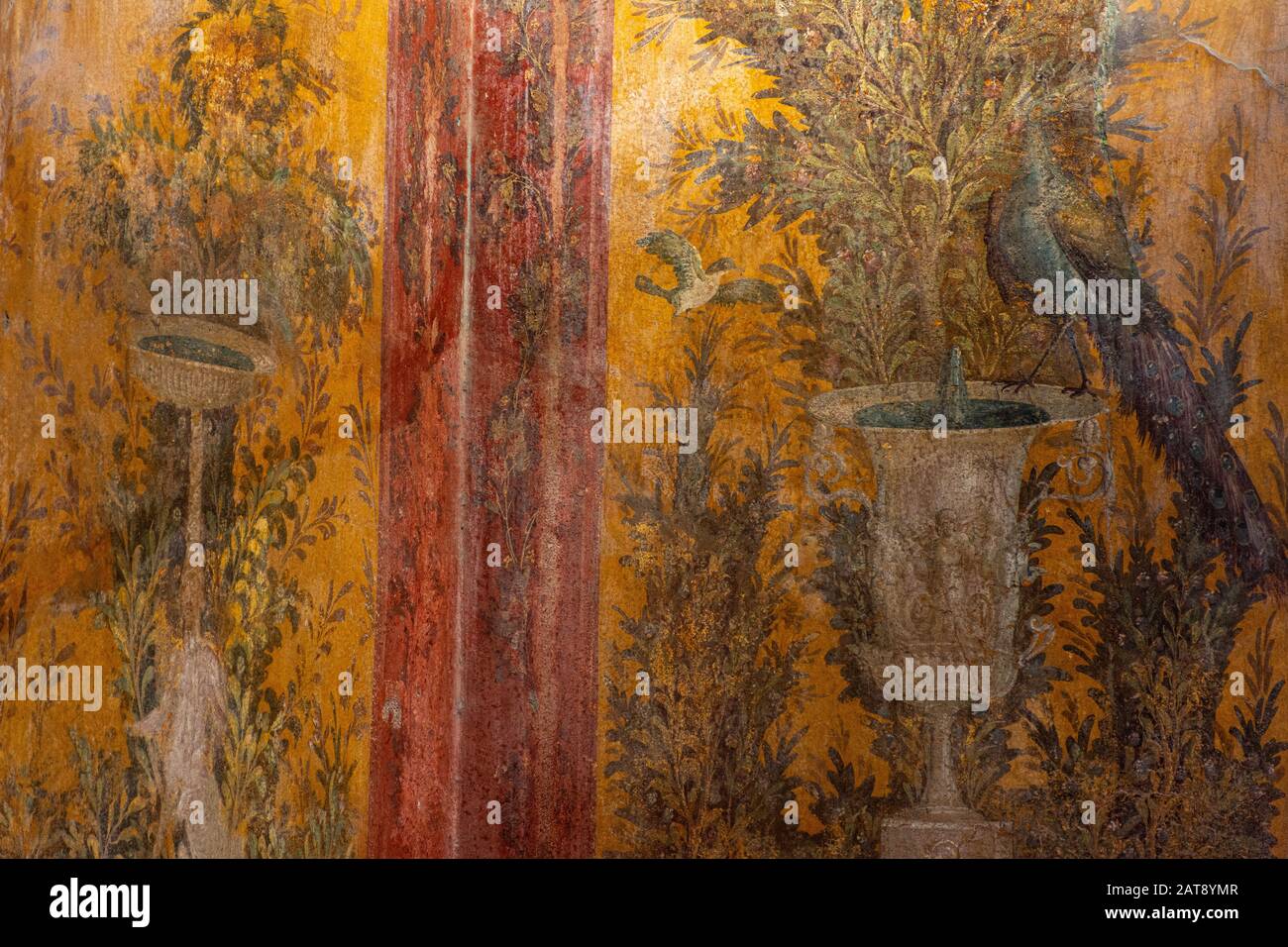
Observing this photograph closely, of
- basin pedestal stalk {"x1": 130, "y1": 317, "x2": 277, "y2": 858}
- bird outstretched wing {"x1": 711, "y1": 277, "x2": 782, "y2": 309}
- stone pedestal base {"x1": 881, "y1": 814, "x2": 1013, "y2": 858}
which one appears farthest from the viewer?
bird outstretched wing {"x1": 711, "y1": 277, "x2": 782, "y2": 309}

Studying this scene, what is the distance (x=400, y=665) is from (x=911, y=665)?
1.29m

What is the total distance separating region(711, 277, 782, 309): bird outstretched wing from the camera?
11.0 feet

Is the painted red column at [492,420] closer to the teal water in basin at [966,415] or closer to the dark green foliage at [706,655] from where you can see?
the dark green foliage at [706,655]

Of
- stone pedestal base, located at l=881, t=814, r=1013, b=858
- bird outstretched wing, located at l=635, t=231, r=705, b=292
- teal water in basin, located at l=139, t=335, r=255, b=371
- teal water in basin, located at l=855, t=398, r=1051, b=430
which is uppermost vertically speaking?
bird outstretched wing, located at l=635, t=231, r=705, b=292

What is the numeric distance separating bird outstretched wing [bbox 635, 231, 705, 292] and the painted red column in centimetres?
16

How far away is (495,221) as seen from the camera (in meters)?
3.41

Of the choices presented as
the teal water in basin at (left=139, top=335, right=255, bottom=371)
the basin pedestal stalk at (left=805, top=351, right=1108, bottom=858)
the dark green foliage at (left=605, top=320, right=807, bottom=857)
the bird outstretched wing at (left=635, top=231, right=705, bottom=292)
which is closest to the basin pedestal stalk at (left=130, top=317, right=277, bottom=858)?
the teal water in basin at (left=139, top=335, right=255, bottom=371)

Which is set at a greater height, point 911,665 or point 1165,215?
point 1165,215

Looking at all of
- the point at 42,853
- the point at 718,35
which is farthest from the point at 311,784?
the point at 718,35

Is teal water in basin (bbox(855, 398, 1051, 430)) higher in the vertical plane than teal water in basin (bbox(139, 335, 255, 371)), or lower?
lower

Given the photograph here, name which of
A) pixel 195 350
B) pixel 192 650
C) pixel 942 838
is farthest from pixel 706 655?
pixel 195 350

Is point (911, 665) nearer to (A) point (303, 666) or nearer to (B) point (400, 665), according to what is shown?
(B) point (400, 665)

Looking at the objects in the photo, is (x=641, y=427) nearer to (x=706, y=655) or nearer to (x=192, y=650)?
(x=706, y=655)

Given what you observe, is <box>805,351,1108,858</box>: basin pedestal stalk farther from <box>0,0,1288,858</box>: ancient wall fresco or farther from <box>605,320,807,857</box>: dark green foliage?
<box>605,320,807,857</box>: dark green foliage
